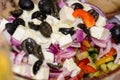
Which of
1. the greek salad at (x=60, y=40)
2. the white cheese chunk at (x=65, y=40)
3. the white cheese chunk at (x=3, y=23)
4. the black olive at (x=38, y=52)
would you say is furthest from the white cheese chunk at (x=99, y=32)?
the white cheese chunk at (x=3, y=23)

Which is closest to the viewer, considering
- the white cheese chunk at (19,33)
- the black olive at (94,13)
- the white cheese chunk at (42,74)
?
the white cheese chunk at (42,74)

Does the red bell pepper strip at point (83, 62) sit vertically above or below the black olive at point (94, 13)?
below

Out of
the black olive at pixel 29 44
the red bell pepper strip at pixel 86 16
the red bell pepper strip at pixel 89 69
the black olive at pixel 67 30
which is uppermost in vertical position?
the red bell pepper strip at pixel 86 16

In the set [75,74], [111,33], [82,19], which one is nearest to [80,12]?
[82,19]

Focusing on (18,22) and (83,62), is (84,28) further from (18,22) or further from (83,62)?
(18,22)

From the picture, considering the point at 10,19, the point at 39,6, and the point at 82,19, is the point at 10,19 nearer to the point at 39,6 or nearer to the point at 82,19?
the point at 39,6

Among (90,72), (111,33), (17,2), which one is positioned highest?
(17,2)

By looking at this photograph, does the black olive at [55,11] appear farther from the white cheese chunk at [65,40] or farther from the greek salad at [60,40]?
the white cheese chunk at [65,40]
